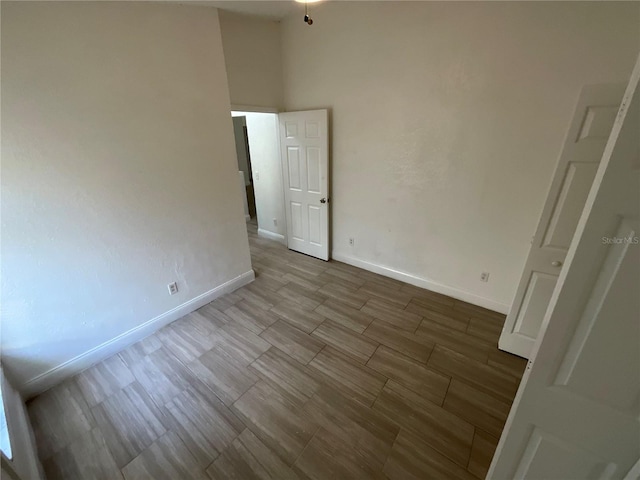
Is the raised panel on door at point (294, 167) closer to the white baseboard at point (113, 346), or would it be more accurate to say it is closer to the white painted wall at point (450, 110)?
the white painted wall at point (450, 110)

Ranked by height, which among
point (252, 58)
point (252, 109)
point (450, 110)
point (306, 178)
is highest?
point (252, 58)

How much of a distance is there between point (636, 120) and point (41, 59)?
9.32 feet

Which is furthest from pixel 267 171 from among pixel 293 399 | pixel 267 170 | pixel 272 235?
pixel 293 399

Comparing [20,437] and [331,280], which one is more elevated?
[20,437]

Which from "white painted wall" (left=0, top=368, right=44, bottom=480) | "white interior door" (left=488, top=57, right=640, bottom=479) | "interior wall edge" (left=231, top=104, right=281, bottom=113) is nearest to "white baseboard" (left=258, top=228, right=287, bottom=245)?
"interior wall edge" (left=231, top=104, right=281, bottom=113)

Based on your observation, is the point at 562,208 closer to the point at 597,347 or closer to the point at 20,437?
the point at 597,347

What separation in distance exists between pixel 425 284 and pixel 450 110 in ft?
6.26

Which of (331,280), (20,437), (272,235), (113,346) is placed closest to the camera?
(20,437)

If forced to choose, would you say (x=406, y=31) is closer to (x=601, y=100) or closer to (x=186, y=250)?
(x=601, y=100)

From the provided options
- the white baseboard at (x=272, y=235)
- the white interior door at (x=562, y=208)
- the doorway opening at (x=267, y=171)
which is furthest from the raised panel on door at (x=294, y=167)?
the white interior door at (x=562, y=208)

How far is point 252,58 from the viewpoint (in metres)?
3.06

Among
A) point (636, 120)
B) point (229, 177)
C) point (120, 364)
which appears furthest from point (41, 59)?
point (636, 120)

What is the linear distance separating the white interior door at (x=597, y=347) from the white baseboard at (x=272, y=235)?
3.89 metres

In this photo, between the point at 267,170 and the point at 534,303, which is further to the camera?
the point at 267,170
